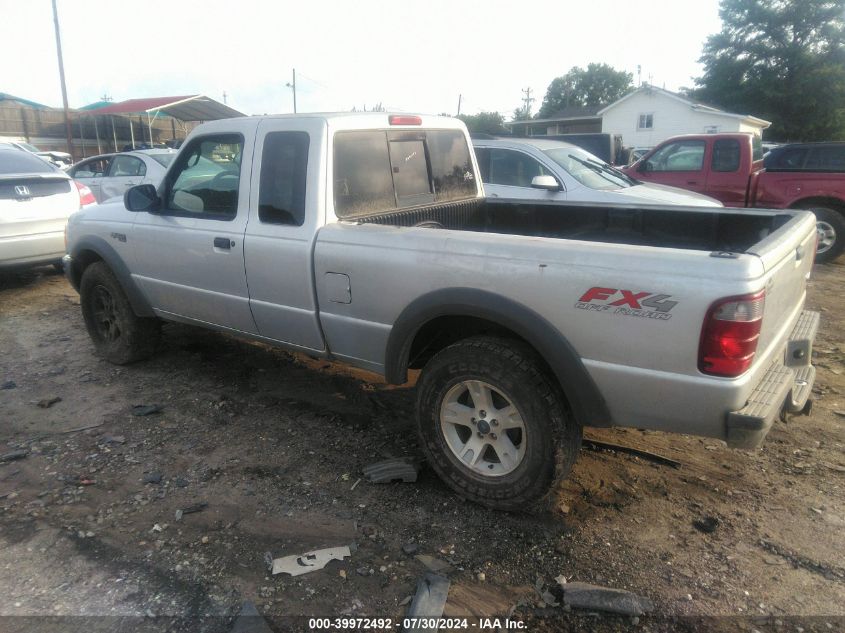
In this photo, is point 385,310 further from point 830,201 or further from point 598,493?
point 830,201

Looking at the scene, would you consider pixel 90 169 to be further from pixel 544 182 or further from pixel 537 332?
pixel 537 332

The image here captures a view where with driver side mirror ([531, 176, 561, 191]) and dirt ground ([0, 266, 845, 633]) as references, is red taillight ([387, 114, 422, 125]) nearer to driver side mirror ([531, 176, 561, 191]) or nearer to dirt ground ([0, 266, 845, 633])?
dirt ground ([0, 266, 845, 633])

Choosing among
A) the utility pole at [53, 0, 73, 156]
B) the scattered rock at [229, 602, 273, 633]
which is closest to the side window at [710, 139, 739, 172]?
the scattered rock at [229, 602, 273, 633]

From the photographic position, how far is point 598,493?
3.41m

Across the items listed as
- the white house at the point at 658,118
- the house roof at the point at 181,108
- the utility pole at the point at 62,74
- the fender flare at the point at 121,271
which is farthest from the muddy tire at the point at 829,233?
the white house at the point at 658,118

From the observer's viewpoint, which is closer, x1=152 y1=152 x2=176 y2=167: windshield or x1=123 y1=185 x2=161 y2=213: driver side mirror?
x1=123 y1=185 x2=161 y2=213: driver side mirror

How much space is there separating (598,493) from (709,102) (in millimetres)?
48356

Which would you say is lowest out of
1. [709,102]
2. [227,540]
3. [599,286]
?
[227,540]

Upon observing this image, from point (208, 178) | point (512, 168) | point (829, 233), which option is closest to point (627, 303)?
point (208, 178)

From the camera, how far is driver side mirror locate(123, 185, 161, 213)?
4484mm

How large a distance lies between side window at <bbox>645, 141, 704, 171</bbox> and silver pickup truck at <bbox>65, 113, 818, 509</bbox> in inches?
257

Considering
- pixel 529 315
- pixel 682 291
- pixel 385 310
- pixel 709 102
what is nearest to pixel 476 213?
pixel 385 310

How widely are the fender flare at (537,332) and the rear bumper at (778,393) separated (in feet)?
1.72

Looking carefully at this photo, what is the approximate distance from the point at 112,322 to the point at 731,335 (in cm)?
474
